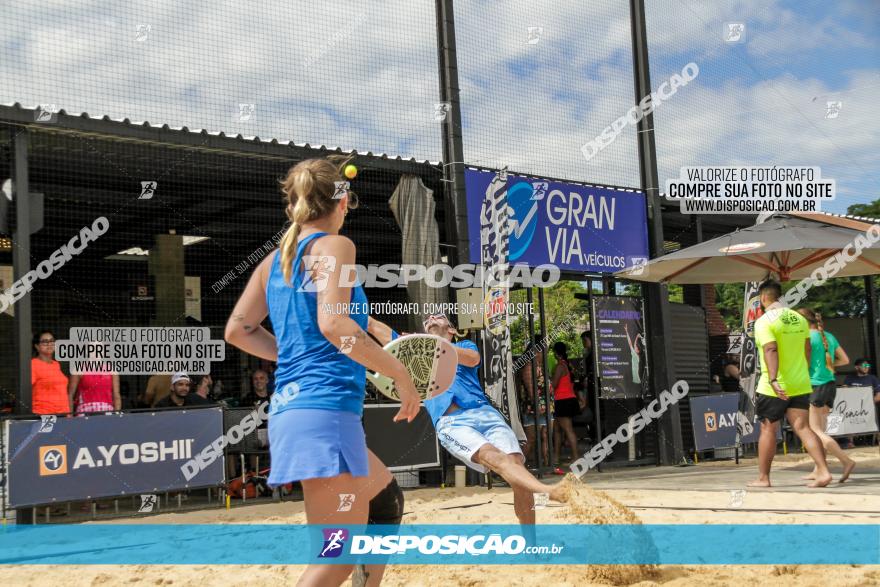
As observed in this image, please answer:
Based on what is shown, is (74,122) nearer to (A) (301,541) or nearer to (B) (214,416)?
(B) (214,416)

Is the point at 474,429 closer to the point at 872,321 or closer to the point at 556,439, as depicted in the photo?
the point at 556,439

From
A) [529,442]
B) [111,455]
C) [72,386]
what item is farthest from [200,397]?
[529,442]

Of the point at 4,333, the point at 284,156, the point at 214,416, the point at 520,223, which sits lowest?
the point at 214,416

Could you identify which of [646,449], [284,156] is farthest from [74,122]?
[646,449]

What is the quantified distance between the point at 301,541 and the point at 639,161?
8671mm

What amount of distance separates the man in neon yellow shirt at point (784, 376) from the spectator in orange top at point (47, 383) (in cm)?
702

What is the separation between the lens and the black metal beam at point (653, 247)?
42.2ft

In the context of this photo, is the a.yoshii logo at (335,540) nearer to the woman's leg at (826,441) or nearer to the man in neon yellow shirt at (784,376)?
the man in neon yellow shirt at (784,376)

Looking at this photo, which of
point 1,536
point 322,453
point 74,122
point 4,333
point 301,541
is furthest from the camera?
point 4,333

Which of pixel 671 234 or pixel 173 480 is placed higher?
pixel 671 234

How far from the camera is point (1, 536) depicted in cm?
769

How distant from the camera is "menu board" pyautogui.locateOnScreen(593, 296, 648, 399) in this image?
12.2 meters

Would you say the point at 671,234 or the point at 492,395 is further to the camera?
the point at 671,234

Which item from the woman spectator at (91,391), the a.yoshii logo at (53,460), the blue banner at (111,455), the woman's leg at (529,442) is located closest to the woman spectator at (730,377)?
the woman's leg at (529,442)
